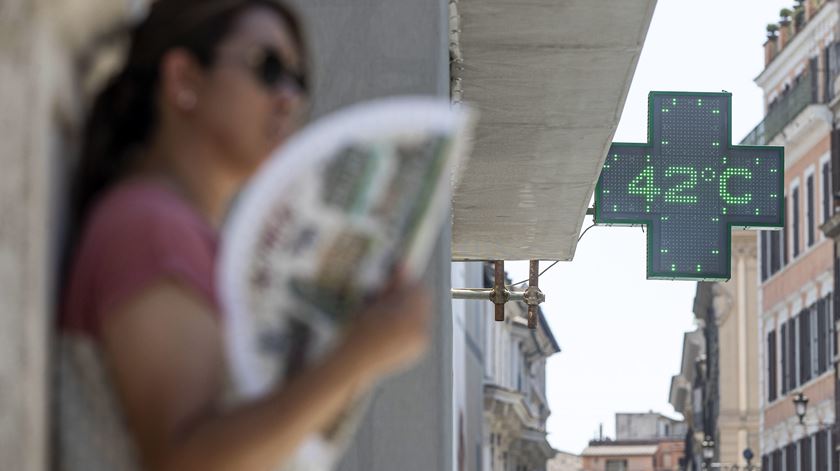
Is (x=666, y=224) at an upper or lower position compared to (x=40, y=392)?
upper

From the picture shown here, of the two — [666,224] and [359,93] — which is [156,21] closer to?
[359,93]

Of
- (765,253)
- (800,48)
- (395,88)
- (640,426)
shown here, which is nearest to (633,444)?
(640,426)

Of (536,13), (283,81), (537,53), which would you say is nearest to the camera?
(283,81)

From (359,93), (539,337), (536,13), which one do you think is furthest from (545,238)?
(539,337)

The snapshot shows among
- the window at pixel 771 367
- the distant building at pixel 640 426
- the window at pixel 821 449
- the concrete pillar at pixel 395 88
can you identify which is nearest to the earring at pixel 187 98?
the concrete pillar at pixel 395 88

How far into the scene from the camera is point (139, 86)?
2266 millimetres

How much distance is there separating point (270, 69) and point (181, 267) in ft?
0.93

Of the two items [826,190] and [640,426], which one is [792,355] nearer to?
[826,190]

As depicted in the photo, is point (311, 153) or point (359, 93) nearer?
point (311, 153)

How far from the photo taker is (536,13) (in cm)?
911

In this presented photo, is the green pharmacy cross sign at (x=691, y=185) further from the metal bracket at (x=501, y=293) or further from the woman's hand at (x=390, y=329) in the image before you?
the woman's hand at (x=390, y=329)

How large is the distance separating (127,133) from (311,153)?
0.97ft

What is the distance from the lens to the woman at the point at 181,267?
204 cm

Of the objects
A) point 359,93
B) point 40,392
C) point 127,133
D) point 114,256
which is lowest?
point 40,392
